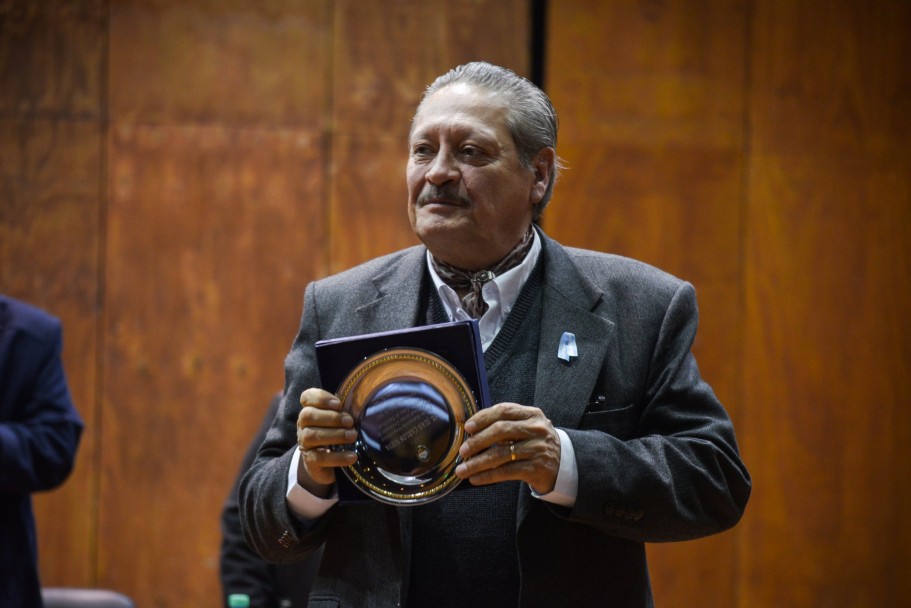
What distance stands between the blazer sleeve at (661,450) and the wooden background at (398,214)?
2.81m

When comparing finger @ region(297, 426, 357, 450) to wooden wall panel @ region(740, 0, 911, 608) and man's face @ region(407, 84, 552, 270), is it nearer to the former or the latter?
man's face @ region(407, 84, 552, 270)

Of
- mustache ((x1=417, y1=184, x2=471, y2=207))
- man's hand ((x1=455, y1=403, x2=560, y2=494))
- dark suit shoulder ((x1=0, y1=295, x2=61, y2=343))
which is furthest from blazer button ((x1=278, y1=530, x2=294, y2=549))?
dark suit shoulder ((x1=0, y1=295, x2=61, y2=343))

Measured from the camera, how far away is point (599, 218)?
15.8 feet

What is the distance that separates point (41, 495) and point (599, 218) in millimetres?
2759

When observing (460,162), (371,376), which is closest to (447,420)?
(371,376)

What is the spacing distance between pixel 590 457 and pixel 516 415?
20 cm

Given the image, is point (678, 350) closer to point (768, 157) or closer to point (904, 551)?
point (768, 157)

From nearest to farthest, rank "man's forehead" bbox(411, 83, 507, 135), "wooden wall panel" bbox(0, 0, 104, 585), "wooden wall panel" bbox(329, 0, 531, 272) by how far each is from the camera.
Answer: "man's forehead" bbox(411, 83, 507, 135), "wooden wall panel" bbox(0, 0, 104, 585), "wooden wall panel" bbox(329, 0, 531, 272)

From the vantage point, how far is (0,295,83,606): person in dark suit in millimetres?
2850

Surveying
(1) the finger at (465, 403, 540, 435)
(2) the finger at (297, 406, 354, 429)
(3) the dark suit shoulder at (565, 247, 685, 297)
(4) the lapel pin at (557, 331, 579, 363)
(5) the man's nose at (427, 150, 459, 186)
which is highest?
(5) the man's nose at (427, 150, 459, 186)

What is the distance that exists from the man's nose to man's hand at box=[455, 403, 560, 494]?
0.50 meters

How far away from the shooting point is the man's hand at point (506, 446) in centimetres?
161

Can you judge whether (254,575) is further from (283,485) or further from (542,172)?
(542,172)

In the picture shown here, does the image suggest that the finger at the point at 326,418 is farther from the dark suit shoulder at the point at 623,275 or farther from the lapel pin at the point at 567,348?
the dark suit shoulder at the point at 623,275
